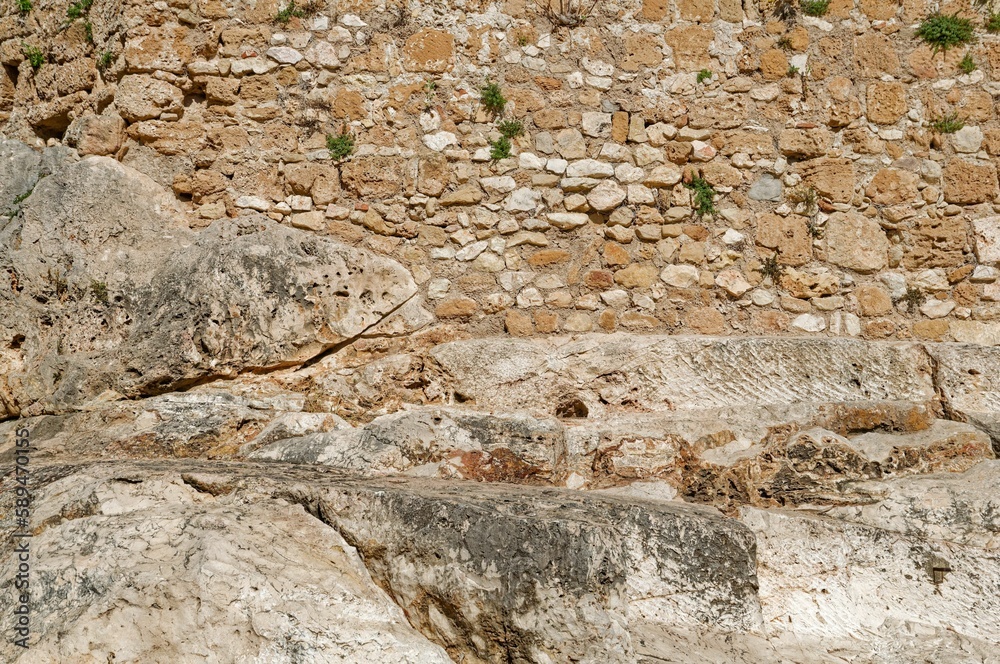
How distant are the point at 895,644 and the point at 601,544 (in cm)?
108

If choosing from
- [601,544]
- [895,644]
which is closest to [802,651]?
[895,644]

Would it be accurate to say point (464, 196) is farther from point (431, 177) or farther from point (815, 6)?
point (815, 6)

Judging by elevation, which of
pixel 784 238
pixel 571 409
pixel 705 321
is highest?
pixel 784 238

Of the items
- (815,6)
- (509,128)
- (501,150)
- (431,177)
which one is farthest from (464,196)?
(815,6)

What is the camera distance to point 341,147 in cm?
458

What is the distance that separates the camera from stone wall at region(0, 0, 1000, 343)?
180 inches

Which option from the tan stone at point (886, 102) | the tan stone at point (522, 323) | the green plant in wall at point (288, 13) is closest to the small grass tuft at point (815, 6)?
the tan stone at point (886, 102)

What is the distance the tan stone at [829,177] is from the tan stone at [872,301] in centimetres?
48

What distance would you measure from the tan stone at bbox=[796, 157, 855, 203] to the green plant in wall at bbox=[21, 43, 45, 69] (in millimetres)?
4175

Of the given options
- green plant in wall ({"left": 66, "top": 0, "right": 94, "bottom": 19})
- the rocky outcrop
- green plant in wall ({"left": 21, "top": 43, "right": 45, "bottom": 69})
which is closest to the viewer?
the rocky outcrop

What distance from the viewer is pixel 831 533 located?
10.7ft

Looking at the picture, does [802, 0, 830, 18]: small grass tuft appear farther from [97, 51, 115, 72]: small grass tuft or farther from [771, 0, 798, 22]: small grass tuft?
[97, 51, 115, 72]: small grass tuft

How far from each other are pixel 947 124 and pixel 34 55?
16.4 feet

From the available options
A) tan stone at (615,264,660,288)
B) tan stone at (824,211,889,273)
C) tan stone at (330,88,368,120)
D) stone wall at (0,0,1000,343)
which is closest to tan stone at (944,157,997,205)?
stone wall at (0,0,1000,343)
